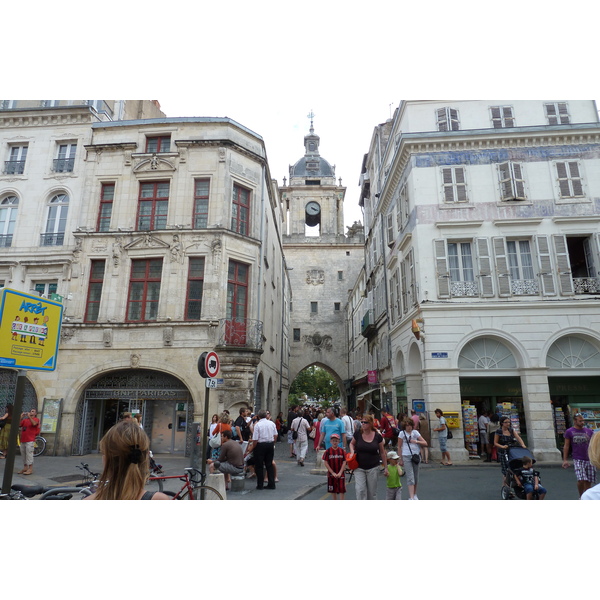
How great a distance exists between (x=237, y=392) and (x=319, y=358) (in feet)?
79.0

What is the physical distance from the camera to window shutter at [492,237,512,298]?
1545 cm

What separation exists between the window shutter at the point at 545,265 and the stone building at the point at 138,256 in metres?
10.6

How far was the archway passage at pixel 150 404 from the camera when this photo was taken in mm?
16562

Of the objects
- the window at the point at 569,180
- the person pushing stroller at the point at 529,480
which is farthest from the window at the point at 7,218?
the window at the point at 569,180

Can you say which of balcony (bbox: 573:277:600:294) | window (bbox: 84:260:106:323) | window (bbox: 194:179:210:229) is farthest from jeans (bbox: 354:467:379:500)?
window (bbox: 84:260:106:323)

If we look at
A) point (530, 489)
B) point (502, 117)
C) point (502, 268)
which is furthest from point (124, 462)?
point (502, 117)

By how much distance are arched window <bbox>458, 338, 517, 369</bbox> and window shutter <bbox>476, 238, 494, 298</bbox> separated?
1735mm

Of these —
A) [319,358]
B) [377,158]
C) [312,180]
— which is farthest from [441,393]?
[312,180]

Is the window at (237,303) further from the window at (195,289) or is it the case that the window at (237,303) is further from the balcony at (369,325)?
the balcony at (369,325)

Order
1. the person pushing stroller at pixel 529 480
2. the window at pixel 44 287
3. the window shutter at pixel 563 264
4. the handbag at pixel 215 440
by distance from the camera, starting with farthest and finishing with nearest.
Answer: the window at pixel 44 287, the window shutter at pixel 563 264, the handbag at pixel 215 440, the person pushing stroller at pixel 529 480

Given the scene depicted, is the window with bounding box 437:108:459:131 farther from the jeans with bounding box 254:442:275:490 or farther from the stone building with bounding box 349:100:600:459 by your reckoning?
the jeans with bounding box 254:442:275:490

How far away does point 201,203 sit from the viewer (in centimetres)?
1791

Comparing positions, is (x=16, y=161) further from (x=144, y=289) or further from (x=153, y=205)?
(x=144, y=289)

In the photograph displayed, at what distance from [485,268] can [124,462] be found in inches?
604
